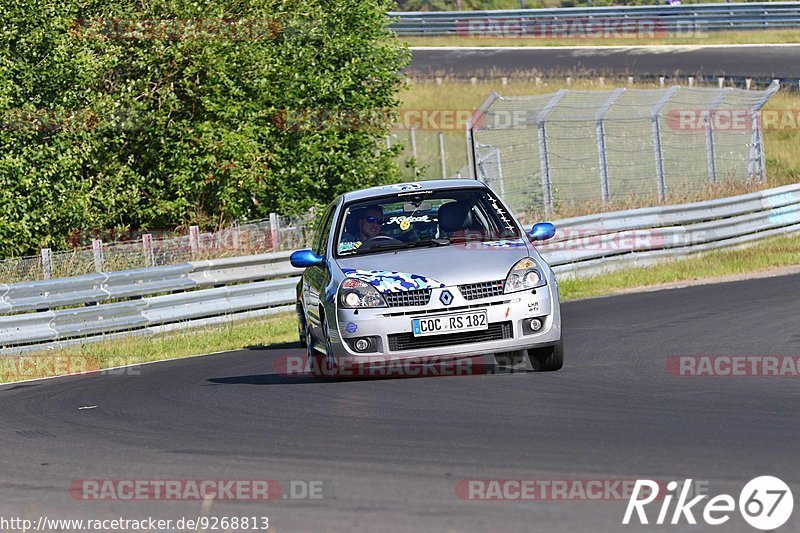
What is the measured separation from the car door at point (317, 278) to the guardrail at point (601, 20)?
35.0 meters

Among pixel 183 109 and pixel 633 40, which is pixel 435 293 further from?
pixel 633 40

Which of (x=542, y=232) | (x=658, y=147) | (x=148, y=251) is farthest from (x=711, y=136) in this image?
(x=542, y=232)

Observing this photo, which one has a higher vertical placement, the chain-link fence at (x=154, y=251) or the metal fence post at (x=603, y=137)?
the metal fence post at (x=603, y=137)

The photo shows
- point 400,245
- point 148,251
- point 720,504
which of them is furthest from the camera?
point 148,251

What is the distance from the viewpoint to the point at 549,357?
389 inches

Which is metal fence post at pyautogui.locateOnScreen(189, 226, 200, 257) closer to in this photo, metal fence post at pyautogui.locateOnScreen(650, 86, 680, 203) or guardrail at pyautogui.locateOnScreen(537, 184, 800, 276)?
guardrail at pyautogui.locateOnScreen(537, 184, 800, 276)

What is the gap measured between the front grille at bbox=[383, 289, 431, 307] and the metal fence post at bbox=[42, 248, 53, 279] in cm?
916

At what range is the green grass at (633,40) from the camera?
4453 centimetres

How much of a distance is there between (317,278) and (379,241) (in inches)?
24.5

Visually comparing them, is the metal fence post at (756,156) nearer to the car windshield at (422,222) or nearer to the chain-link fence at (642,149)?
the chain-link fence at (642,149)

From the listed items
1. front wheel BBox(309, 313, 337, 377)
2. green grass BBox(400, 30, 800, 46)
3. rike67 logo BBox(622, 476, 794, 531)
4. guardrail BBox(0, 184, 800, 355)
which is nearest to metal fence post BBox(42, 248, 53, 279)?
guardrail BBox(0, 184, 800, 355)

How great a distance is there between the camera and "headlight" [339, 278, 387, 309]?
9.64 metres

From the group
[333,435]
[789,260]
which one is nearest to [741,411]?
[333,435]

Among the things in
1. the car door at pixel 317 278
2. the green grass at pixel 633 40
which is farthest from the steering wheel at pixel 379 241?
the green grass at pixel 633 40
